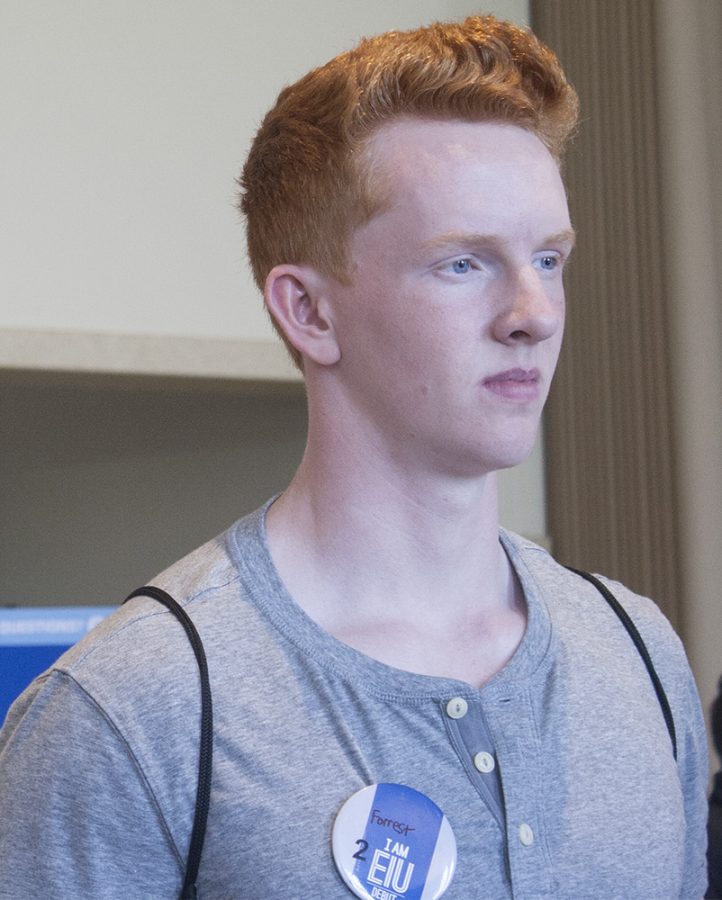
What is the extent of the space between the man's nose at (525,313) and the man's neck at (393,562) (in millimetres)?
150

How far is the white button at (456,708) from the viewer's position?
1075 mm

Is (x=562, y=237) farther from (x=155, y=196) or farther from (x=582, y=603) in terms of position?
(x=155, y=196)

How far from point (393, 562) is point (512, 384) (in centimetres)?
20

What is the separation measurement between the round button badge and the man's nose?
40cm

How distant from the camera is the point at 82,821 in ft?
3.28

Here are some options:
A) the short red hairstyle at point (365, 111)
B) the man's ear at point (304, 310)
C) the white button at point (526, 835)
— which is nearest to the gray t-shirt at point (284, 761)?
the white button at point (526, 835)

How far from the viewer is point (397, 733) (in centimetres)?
105

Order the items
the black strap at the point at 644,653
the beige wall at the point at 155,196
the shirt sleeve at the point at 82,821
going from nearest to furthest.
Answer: the shirt sleeve at the point at 82,821, the black strap at the point at 644,653, the beige wall at the point at 155,196

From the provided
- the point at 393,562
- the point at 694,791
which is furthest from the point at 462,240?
the point at 694,791

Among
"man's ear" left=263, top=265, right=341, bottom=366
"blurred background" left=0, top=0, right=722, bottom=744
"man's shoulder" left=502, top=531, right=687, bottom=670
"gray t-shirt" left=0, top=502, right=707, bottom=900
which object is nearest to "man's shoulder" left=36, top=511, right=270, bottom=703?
"gray t-shirt" left=0, top=502, right=707, bottom=900

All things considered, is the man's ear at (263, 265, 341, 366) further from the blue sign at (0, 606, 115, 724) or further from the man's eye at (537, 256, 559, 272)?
the blue sign at (0, 606, 115, 724)

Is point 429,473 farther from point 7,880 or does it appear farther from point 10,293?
point 10,293

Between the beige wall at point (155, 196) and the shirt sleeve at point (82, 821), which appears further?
the beige wall at point (155, 196)

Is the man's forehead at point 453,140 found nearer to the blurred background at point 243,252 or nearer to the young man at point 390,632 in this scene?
the young man at point 390,632
